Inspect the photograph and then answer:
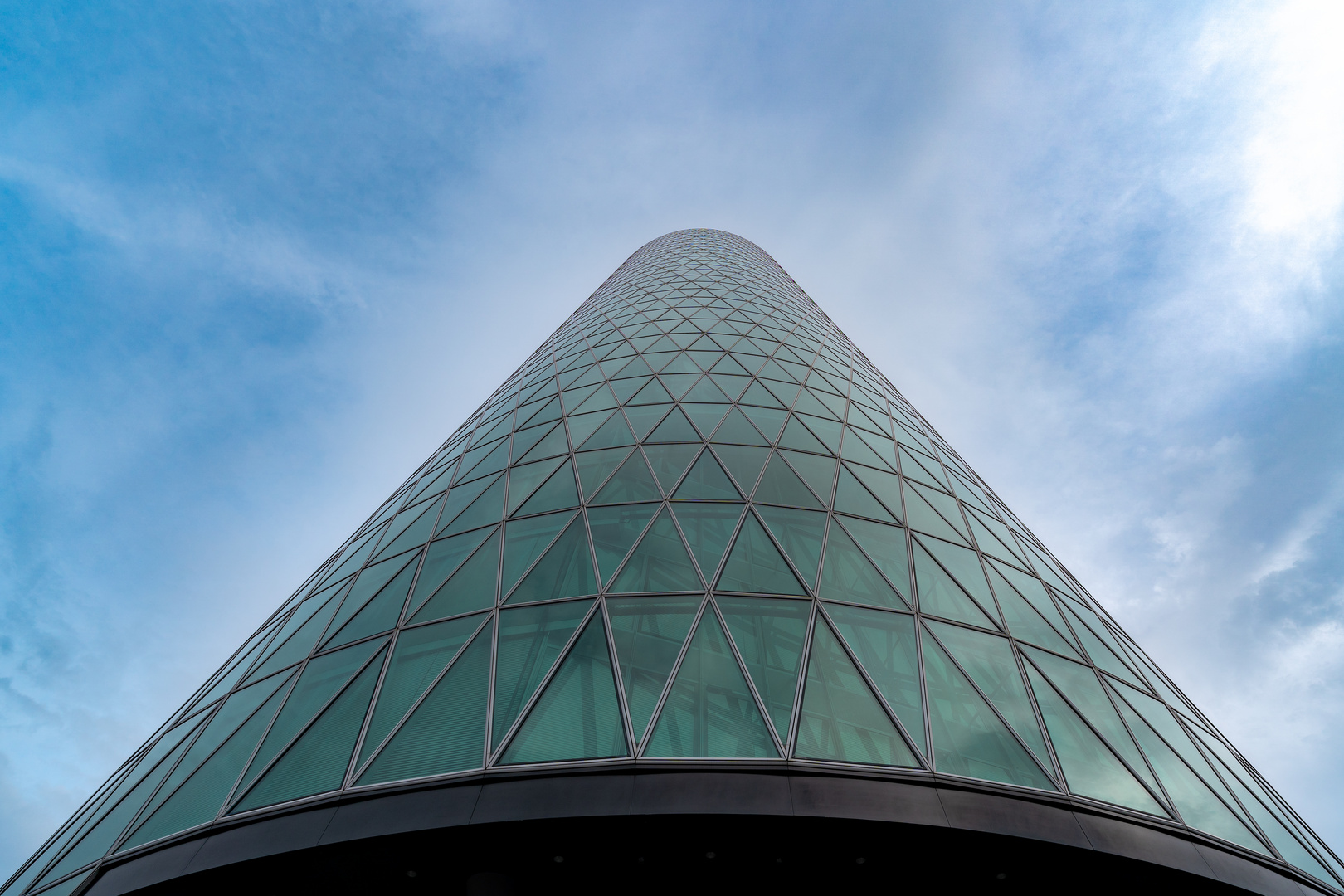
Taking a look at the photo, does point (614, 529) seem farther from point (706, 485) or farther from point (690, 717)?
point (690, 717)

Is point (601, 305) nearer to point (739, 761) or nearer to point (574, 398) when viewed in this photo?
point (574, 398)

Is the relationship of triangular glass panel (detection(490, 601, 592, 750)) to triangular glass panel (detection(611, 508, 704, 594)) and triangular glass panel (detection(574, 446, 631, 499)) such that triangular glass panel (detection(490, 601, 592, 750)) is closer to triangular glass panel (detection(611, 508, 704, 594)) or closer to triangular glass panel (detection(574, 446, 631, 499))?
triangular glass panel (detection(611, 508, 704, 594))

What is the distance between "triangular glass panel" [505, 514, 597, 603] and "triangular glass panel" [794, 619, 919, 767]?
4279 mm

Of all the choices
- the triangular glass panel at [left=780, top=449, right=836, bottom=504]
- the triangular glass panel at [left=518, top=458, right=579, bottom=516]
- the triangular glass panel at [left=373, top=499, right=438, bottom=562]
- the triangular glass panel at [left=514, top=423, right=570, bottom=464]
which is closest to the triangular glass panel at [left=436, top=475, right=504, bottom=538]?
the triangular glass panel at [left=373, top=499, right=438, bottom=562]

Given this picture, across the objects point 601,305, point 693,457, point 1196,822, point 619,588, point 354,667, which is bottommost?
point 1196,822

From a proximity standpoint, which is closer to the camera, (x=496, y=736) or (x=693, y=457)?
(x=496, y=736)

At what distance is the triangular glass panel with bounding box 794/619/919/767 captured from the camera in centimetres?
919

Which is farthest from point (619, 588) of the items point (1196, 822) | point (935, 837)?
point (1196, 822)

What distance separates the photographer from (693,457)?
16.5m

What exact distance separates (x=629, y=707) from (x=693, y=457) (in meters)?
7.69

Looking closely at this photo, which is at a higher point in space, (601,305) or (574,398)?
(601,305)

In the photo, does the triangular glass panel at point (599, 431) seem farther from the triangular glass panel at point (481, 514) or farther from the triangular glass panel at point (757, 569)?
the triangular glass panel at point (757, 569)

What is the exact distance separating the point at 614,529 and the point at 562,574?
1.60 metres

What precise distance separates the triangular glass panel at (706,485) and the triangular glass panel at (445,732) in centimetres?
560
